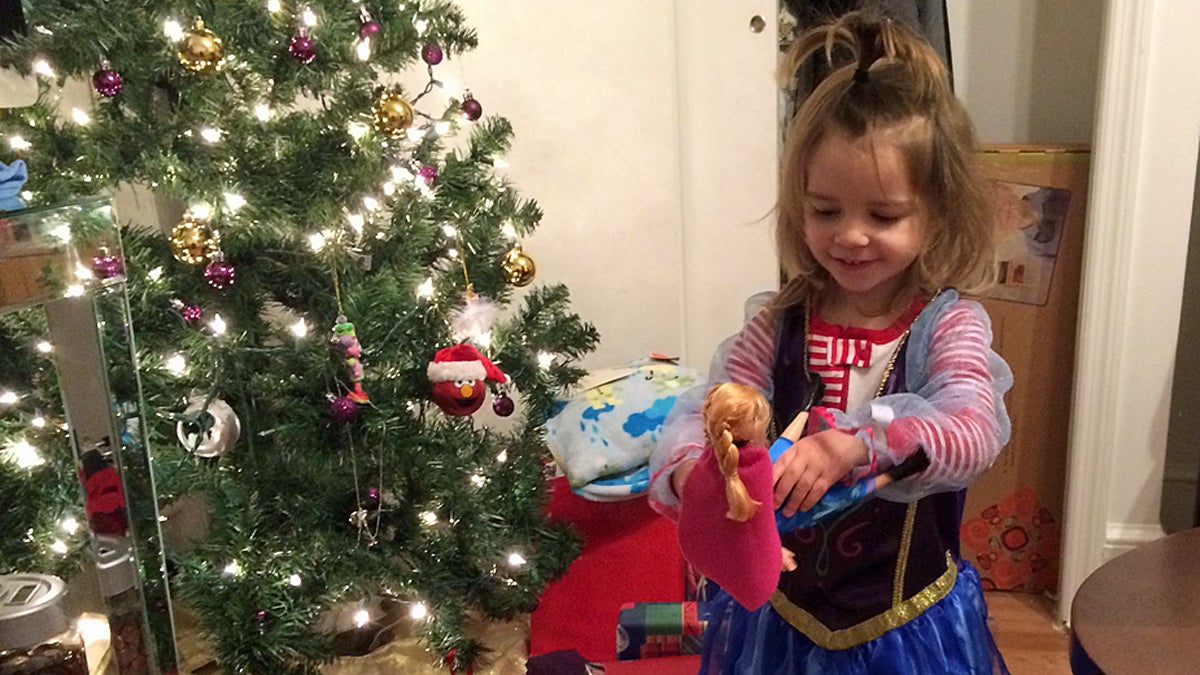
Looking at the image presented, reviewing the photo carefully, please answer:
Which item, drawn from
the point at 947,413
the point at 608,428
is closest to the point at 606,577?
the point at 608,428

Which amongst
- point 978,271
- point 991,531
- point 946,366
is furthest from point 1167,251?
point 946,366

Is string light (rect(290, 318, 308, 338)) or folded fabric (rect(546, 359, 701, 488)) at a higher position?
string light (rect(290, 318, 308, 338))

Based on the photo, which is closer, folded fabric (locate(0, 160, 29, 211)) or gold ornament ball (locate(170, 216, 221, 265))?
folded fabric (locate(0, 160, 29, 211))

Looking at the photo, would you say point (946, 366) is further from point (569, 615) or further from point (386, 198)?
point (569, 615)

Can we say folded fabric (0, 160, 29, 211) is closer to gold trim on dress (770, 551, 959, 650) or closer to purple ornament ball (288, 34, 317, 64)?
purple ornament ball (288, 34, 317, 64)

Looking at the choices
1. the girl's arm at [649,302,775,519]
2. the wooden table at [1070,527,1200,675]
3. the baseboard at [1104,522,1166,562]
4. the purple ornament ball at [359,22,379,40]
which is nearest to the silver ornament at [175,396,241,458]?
the purple ornament ball at [359,22,379,40]

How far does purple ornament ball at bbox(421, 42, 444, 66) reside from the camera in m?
1.47

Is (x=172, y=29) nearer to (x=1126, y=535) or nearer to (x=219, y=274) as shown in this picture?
(x=219, y=274)

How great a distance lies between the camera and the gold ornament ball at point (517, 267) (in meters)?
1.56

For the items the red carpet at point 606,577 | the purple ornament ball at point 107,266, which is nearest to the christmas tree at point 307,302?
the red carpet at point 606,577

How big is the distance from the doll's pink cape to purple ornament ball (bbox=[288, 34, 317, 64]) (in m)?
0.95

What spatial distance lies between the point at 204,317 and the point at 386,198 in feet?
1.10

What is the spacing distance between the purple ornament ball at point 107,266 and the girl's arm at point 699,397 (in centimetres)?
54

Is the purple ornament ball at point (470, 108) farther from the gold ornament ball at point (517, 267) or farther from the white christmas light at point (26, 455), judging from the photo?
the white christmas light at point (26, 455)
